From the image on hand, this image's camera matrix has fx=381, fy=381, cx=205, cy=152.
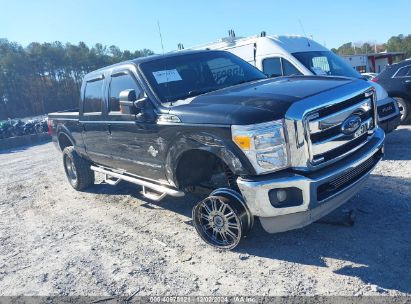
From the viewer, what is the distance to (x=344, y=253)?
11.7 feet

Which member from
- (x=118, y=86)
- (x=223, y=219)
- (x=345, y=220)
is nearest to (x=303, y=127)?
(x=223, y=219)

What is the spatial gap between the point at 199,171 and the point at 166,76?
4.04 feet

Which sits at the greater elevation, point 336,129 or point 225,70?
point 225,70

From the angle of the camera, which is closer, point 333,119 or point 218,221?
point 333,119

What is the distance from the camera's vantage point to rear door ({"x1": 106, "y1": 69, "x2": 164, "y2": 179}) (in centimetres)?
436

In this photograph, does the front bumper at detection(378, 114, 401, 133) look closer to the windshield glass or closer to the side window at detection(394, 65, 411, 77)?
the windshield glass

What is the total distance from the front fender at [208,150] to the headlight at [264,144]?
0.28 feet

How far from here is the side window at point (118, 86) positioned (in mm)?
4766

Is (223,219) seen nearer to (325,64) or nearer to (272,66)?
(272,66)

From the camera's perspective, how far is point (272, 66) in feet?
27.8

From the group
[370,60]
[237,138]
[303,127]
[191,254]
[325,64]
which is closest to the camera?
[303,127]

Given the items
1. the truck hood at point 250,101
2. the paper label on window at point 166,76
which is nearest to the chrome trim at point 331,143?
the truck hood at point 250,101

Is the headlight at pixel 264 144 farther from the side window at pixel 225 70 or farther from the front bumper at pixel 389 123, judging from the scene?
the front bumper at pixel 389 123

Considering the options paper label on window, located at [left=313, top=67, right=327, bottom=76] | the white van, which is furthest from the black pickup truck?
the white van
